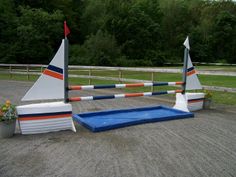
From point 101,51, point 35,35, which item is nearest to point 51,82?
point 35,35

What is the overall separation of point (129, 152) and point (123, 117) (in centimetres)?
211

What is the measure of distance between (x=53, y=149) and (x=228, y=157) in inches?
106

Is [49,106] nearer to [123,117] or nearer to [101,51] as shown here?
[123,117]

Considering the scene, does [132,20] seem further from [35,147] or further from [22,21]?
[35,147]

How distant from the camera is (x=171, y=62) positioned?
168 feet

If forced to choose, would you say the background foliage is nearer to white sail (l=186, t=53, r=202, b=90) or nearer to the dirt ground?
white sail (l=186, t=53, r=202, b=90)

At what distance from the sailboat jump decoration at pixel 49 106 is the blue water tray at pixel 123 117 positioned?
0.56 metres

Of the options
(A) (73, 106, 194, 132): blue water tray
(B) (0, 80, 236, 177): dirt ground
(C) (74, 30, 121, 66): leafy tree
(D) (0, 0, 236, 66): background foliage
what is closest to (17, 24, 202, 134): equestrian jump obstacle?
(A) (73, 106, 194, 132): blue water tray

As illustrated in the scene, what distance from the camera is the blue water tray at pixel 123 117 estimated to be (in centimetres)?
544

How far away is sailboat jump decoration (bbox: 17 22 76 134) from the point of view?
4906 millimetres

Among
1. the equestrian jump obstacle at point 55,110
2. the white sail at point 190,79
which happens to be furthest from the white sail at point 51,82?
the white sail at point 190,79

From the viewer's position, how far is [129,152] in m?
4.09

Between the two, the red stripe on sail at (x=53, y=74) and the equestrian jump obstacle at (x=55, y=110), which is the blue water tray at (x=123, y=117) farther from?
the red stripe on sail at (x=53, y=74)

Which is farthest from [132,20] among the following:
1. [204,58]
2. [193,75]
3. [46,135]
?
[46,135]
